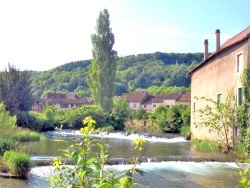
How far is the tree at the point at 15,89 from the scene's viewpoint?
35812 millimetres

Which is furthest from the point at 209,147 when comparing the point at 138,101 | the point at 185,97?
the point at 138,101

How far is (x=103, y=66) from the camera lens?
4966cm

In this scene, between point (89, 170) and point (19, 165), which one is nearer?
point (89, 170)

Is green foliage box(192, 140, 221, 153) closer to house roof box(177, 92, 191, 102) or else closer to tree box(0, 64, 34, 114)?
tree box(0, 64, 34, 114)

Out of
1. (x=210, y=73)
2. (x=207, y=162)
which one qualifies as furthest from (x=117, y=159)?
(x=210, y=73)

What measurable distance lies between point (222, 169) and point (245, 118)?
4.94 meters

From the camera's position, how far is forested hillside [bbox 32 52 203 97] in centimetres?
11219

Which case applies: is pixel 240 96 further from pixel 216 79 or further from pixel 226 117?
pixel 216 79

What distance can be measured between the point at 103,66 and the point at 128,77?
71238 mm

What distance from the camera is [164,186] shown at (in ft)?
40.4

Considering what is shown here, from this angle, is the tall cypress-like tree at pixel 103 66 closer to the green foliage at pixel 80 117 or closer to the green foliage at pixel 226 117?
the green foliage at pixel 80 117

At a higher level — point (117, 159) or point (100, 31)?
point (100, 31)

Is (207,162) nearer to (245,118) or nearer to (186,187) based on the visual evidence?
(245,118)

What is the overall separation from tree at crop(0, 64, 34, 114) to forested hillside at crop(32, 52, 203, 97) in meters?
73.3
